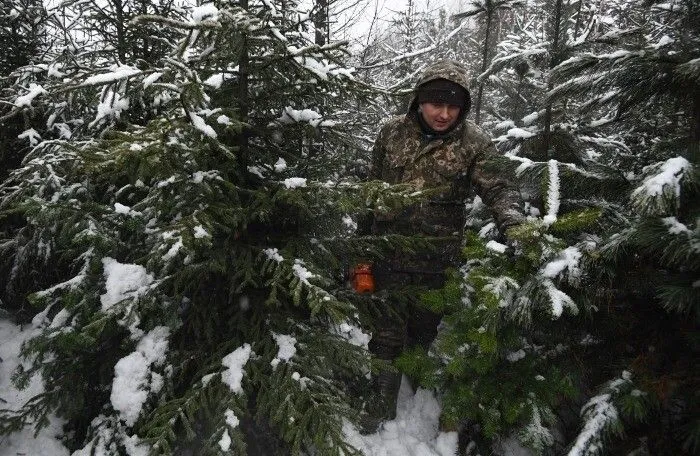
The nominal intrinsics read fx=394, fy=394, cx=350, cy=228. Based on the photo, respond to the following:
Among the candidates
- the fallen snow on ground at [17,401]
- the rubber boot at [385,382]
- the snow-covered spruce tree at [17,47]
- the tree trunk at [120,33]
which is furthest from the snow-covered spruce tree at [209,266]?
the snow-covered spruce tree at [17,47]

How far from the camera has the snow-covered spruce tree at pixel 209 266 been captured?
248 centimetres

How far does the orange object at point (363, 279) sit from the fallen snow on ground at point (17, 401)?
2.93 meters

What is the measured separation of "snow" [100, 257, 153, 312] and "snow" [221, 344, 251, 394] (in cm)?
80

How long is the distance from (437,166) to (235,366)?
255 centimetres

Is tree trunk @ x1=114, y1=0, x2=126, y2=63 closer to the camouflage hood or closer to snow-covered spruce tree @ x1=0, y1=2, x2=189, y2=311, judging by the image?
snow-covered spruce tree @ x1=0, y1=2, x2=189, y2=311

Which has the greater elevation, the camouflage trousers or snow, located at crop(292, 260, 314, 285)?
snow, located at crop(292, 260, 314, 285)

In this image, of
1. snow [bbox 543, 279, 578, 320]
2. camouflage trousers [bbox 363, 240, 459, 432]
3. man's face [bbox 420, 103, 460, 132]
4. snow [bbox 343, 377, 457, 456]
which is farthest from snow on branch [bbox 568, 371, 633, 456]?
man's face [bbox 420, 103, 460, 132]

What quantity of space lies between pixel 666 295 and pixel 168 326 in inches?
124

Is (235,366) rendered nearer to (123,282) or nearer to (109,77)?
(123,282)

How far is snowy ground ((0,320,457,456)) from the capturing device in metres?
3.50

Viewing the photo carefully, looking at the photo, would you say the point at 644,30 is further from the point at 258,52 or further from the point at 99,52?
the point at 99,52

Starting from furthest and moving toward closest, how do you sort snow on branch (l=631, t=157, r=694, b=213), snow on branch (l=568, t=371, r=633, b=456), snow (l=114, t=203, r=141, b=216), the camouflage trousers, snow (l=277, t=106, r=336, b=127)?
1. the camouflage trousers
2. snow (l=277, t=106, r=336, b=127)
3. snow (l=114, t=203, r=141, b=216)
4. snow on branch (l=568, t=371, r=633, b=456)
5. snow on branch (l=631, t=157, r=694, b=213)

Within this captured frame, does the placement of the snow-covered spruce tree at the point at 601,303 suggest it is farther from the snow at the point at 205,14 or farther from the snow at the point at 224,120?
the snow at the point at 205,14

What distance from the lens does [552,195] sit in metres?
2.53
